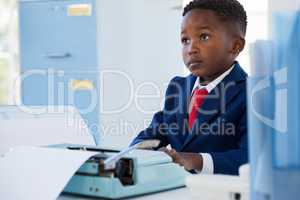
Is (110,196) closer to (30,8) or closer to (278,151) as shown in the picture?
(278,151)

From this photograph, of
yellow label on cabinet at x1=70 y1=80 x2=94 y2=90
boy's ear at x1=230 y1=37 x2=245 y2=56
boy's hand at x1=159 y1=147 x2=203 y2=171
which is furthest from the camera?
yellow label on cabinet at x1=70 y1=80 x2=94 y2=90

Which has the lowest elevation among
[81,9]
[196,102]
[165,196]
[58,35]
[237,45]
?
[165,196]

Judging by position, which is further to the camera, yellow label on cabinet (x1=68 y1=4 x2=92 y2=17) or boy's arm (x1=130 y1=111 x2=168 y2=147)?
yellow label on cabinet (x1=68 y1=4 x2=92 y2=17)

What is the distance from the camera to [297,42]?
1.39ft

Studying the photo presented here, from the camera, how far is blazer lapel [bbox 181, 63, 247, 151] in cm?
114

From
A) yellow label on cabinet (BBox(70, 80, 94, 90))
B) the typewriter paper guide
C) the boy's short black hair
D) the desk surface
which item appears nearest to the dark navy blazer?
the boy's short black hair

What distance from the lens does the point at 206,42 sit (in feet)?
3.77

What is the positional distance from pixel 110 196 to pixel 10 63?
245 cm

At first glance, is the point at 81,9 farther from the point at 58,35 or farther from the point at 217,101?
the point at 217,101

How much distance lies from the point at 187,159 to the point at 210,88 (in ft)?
1.08

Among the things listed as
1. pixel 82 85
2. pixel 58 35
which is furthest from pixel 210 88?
pixel 58 35

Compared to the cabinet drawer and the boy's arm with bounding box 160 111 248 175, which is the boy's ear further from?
the cabinet drawer

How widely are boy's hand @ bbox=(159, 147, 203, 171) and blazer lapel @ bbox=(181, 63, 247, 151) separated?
0.19m

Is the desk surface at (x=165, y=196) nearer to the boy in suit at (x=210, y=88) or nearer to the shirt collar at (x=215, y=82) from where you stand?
the boy in suit at (x=210, y=88)
